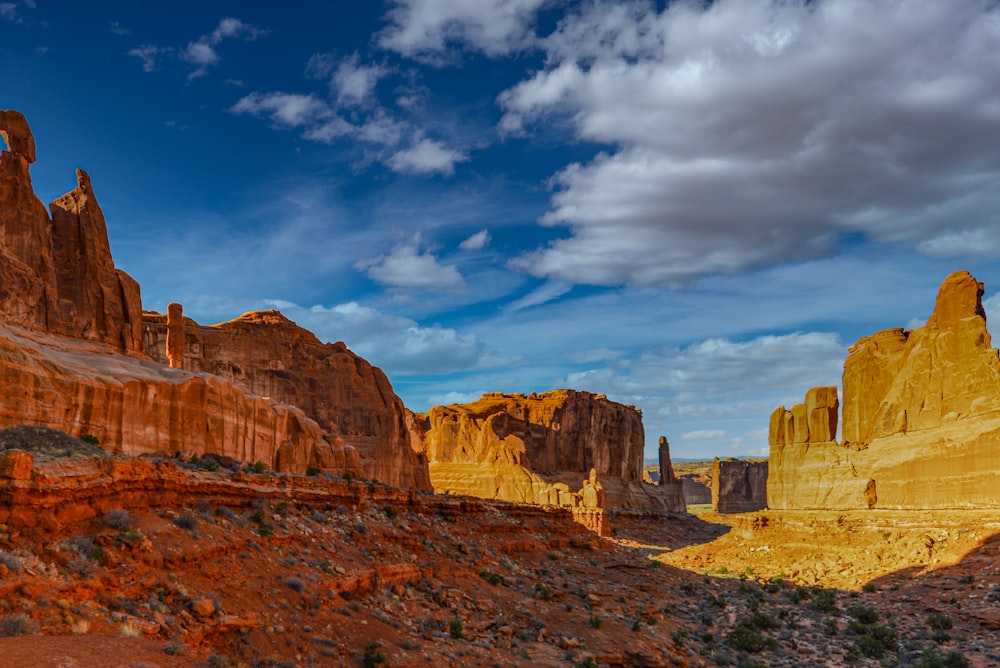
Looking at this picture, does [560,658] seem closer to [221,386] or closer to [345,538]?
[345,538]

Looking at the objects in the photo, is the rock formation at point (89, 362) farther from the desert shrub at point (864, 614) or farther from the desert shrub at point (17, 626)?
the desert shrub at point (864, 614)

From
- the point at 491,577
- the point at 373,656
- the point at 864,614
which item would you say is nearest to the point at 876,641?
the point at 864,614

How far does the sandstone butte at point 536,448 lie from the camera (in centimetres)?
10781

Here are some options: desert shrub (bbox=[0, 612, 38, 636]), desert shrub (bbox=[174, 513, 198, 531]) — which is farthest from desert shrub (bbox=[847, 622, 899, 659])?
desert shrub (bbox=[0, 612, 38, 636])

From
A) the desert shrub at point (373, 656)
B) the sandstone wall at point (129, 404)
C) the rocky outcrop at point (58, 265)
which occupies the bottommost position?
the desert shrub at point (373, 656)

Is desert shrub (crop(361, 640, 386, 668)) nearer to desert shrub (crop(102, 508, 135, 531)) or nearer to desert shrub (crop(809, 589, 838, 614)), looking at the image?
desert shrub (crop(102, 508, 135, 531))

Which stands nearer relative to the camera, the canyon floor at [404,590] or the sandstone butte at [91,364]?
the canyon floor at [404,590]

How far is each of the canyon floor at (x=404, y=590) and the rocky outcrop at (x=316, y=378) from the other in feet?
112

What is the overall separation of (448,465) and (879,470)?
234 feet

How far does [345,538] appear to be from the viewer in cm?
2006

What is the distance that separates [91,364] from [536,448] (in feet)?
301

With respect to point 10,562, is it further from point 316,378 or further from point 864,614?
point 316,378

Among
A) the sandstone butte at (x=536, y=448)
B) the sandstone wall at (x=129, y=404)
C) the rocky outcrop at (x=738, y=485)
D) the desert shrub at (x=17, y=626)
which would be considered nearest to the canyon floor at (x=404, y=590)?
the desert shrub at (x=17, y=626)

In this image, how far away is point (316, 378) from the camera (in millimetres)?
70625
